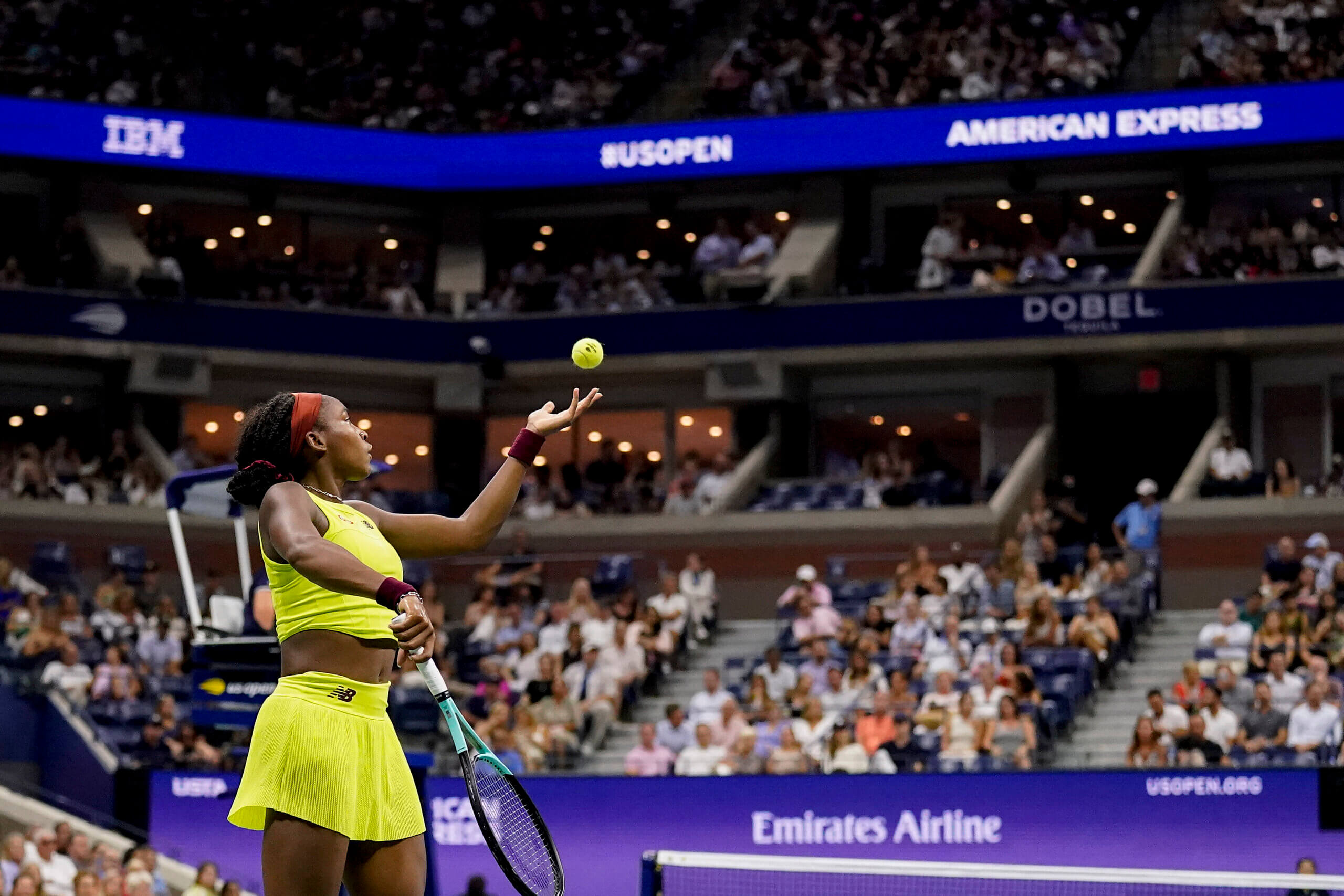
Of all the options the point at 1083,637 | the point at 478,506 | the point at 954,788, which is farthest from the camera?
the point at 1083,637

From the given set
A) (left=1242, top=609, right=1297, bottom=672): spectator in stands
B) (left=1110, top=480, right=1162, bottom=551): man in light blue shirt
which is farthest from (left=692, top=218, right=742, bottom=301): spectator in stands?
(left=1242, top=609, right=1297, bottom=672): spectator in stands

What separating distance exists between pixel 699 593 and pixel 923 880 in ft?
30.1

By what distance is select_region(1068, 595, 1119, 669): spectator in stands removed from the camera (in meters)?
19.7

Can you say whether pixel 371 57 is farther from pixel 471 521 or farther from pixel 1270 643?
pixel 471 521

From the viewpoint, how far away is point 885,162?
2839cm

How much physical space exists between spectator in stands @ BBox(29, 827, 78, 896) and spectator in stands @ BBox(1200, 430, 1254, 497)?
1410cm

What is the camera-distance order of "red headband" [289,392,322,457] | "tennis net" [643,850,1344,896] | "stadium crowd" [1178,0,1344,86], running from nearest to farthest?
"red headband" [289,392,322,457] < "tennis net" [643,850,1344,896] < "stadium crowd" [1178,0,1344,86]

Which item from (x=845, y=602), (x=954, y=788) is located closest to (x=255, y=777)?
(x=954, y=788)

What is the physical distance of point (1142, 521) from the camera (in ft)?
77.4

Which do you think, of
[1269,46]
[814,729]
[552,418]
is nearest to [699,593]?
[814,729]

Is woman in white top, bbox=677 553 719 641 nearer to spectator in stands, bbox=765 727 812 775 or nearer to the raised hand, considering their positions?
spectator in stands, bbox=765 727 812 775

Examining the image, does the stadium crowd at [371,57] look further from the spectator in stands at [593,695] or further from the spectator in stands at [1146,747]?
the spectator in stands at [1146,747]

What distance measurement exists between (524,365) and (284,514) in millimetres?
23769

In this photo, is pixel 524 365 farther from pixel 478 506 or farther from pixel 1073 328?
pixel 478 506
